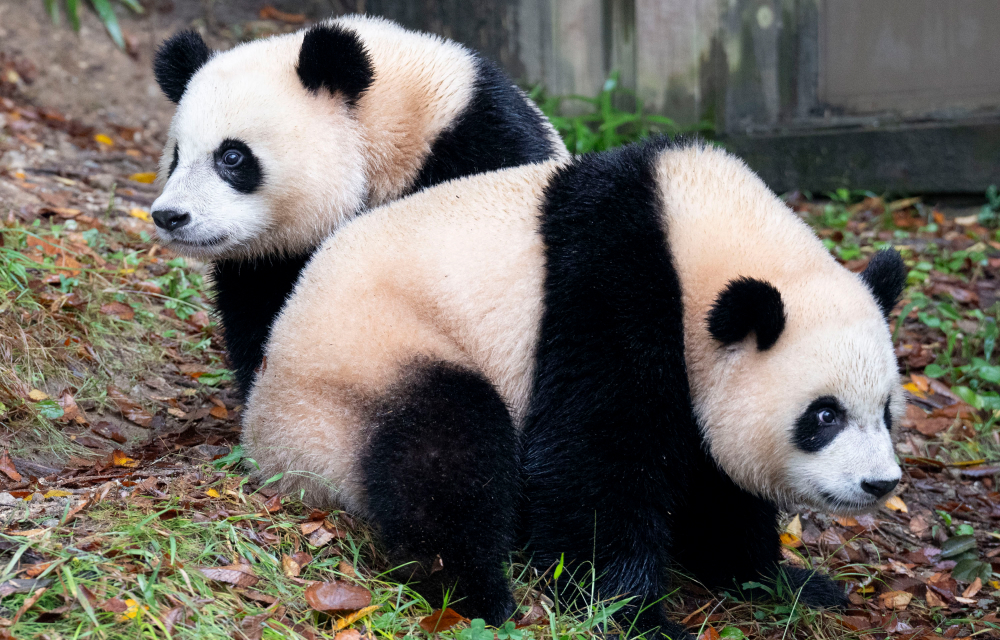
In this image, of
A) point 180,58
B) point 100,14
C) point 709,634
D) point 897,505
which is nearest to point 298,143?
point 180,58

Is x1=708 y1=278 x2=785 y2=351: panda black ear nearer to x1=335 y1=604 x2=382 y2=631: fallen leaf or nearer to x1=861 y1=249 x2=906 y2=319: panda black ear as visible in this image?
x1=861 y1=249 x2=906 y2=319: panda black ear

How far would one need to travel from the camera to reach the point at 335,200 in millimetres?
4230

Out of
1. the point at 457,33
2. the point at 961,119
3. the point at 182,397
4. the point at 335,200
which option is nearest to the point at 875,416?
the point at 335,200

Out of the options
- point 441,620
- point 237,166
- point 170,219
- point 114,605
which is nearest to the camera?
point 114,605

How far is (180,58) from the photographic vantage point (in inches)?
178

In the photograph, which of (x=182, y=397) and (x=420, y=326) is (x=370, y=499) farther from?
(x=182, y=397)

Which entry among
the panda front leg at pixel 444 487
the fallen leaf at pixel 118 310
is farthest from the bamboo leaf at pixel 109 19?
the panda front leg at pixel 444 487

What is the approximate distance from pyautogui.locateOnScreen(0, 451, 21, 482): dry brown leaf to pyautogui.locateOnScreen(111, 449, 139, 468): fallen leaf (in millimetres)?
376

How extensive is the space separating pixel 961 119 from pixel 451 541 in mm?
6453

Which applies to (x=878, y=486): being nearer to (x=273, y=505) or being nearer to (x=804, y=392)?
(x=804, y=392)

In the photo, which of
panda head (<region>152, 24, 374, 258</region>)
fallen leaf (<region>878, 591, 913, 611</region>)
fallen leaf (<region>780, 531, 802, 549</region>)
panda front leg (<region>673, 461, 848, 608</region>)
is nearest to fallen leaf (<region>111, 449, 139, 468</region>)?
panda head (<region>152, 24, 374, 258</region>)

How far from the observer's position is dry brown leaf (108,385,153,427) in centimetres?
450

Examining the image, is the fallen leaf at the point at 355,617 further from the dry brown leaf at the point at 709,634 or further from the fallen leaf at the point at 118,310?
the fallen leaf at the point at 118,310

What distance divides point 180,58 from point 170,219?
1.04 metres
